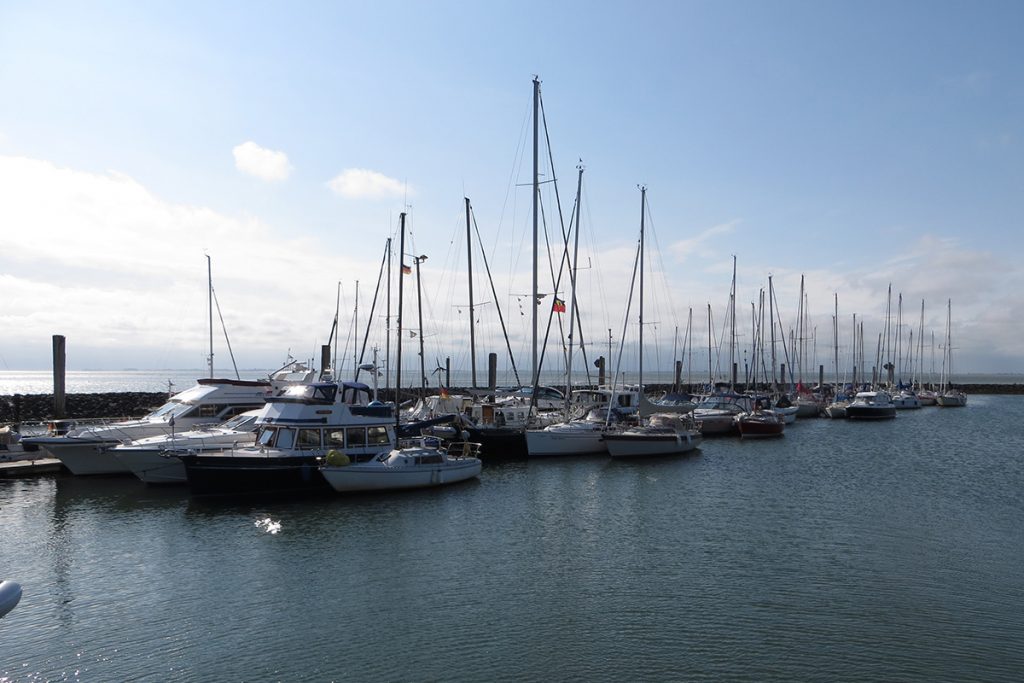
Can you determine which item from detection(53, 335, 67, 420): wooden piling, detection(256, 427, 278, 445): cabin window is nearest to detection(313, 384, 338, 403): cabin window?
detection(256, 427, 278, 445): cabin window

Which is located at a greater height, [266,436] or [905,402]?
[266,436]

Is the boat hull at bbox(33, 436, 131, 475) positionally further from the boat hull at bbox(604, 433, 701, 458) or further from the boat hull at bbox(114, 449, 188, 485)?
the boat hull at bbox(604, 433, 701, 458)

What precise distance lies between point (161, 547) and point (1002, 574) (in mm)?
24407

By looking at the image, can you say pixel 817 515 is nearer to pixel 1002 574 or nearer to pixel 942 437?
pixel 1002 574

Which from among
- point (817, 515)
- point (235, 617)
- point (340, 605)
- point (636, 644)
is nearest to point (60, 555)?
point (235, 617)

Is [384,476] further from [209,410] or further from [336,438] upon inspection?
[209,410]

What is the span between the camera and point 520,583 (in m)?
18.5

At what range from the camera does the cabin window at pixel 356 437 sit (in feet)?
102

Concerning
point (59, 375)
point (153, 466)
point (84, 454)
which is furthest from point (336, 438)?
point (59, 375)

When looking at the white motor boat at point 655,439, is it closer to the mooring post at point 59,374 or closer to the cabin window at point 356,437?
the cabin window at point 356,437

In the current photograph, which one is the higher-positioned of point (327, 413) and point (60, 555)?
point (327, 413)

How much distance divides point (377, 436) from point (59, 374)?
2878 centimetres

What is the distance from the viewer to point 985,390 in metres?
150

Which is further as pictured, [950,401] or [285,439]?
[950,401]
